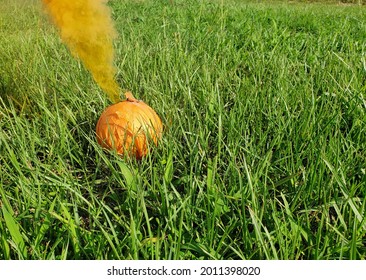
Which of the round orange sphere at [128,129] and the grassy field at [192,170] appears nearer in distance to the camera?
the grassy field at [192,170]

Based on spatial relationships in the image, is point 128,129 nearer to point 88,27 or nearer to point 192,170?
point 192,170

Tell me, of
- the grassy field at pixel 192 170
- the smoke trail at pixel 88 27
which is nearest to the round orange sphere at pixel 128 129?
the grassy field at pixel 192 170

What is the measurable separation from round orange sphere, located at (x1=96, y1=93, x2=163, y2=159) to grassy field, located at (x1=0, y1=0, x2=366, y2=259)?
5 centimetres

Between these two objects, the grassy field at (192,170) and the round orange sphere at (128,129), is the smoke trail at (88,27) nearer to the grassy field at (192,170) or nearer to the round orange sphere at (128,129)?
the grassy field at (192,170)

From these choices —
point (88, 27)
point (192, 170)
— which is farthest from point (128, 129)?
point (88, 27)

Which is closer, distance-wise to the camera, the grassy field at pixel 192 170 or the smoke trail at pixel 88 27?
the grassy field at pixel 192 170

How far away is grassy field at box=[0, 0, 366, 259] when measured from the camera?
1002mm

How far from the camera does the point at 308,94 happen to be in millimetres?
1667

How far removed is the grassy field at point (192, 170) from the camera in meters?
1.00

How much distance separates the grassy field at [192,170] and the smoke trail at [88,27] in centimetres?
8

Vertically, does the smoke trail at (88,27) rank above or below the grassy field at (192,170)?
above

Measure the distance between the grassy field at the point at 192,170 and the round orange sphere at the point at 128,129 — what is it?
0.16ft

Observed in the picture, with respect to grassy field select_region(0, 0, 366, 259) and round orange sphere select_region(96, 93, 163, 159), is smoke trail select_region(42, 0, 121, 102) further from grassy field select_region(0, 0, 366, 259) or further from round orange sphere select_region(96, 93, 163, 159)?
round orange sphere select_region(96, 93, 163, 159)
